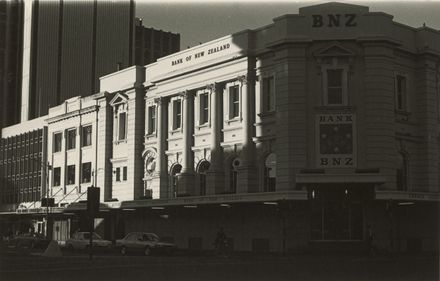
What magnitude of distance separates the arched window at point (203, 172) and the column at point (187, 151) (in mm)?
590

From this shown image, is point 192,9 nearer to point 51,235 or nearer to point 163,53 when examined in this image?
point 51,235

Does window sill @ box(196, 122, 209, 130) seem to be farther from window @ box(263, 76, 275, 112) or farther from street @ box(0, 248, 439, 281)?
street @ box(0, 248, 439, 281)

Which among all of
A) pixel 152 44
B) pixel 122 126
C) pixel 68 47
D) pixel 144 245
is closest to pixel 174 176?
pixel 122 126

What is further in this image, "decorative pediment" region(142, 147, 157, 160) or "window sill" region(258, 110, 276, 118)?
"decorative pediment" region(142, 147, 157, 160)

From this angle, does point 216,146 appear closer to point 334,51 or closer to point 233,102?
point 233,102

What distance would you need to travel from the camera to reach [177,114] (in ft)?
177

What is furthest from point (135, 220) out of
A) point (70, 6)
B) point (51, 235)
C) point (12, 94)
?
point (12, 94)

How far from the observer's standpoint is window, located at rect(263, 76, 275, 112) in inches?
1801

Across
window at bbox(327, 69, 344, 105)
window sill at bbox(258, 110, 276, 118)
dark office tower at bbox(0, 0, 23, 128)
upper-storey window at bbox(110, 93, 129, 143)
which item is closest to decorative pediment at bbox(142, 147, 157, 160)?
upper-storey window at bbox(110, 93, 129, 143)

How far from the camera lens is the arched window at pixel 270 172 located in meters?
45.1

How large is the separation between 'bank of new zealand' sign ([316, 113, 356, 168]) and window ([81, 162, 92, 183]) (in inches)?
1062

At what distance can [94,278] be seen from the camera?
22438 mm

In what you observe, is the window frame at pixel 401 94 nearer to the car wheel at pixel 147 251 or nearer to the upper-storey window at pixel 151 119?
the car wheel at pixel 147 251

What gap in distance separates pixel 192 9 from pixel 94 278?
422 inches
